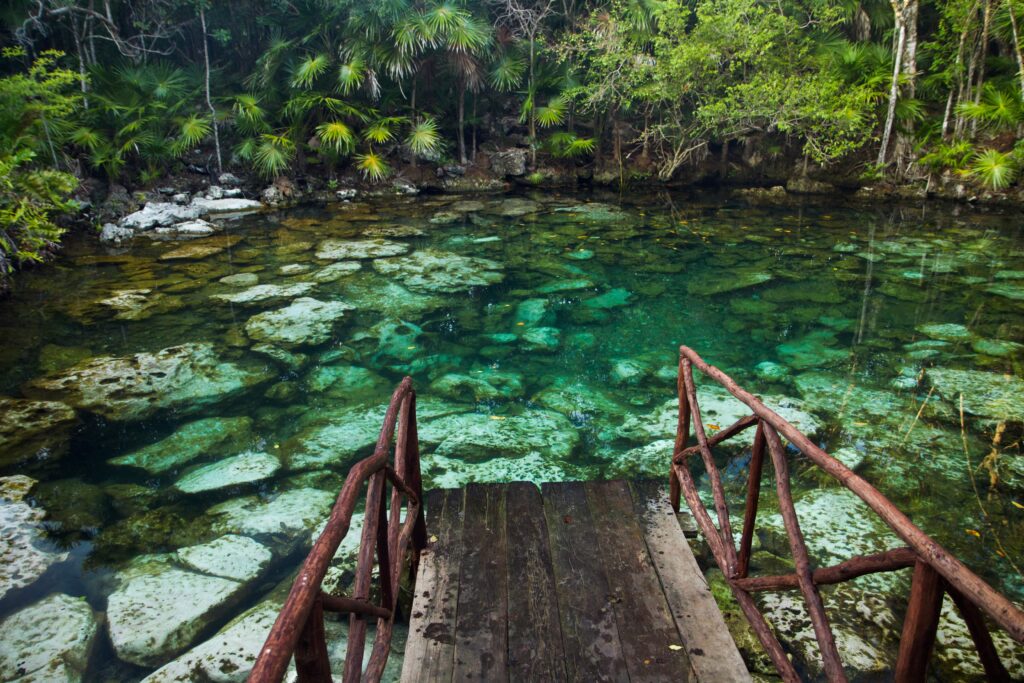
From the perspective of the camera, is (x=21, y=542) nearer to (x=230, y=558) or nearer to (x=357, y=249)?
(x=230, y=558)

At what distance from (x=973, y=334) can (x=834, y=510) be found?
3836 mm

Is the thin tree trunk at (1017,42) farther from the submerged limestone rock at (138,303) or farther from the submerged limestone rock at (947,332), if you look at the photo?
the submerged limestone rock at (138,303)

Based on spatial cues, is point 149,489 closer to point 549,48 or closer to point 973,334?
point 973,334

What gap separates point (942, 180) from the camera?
1186 centimetres

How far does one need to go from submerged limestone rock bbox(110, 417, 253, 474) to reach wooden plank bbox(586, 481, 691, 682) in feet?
9.75

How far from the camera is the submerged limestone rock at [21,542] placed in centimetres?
330

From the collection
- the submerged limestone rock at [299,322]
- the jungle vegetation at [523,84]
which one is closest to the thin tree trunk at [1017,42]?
the jungle vegetation at [523,84]

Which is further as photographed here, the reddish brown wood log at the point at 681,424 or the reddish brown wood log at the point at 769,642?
the reddish brown wood log at the point at 681,424

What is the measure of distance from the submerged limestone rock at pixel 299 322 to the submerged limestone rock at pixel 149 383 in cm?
57

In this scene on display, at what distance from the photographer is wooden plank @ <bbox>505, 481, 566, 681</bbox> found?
73.9 inches

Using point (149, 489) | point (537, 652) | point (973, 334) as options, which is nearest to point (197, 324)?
point (149, 489)

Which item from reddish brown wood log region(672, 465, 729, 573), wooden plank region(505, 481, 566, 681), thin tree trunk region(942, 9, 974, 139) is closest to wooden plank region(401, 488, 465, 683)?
wooden plank region(505, 481, 566, 681)

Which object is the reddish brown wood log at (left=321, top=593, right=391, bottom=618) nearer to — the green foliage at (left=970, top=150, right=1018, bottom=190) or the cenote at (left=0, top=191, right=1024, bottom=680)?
the cenote at (left=0, top=191, right=1024, bottom=680)

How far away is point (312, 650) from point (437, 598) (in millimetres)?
1041
